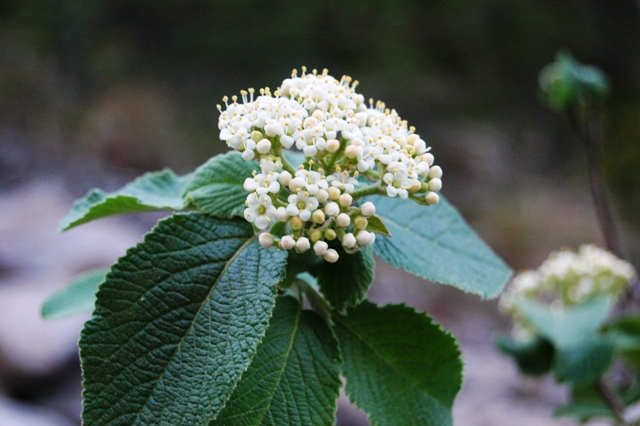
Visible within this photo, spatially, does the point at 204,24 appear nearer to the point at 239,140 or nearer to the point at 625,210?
the point at 625,210

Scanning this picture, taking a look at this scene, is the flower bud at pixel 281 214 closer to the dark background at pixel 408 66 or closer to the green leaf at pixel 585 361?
the green leaf at pixel 585 361

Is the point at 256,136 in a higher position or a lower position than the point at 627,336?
lower

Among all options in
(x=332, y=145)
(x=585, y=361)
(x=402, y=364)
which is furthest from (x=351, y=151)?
(x=585, y=361)

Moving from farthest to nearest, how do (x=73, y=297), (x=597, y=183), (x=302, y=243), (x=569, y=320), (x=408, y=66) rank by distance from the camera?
(x=408, y=66) < (x=597, y=183) < (x=569, y=320) < (x=73, y=297) < (x=302, y=243)

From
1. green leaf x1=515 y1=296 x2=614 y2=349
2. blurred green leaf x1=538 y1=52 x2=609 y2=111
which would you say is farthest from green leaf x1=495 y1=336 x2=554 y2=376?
blurred green leaf x1=538 y1=52 x2=609 y2=111

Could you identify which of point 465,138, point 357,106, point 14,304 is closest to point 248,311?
point 357,106

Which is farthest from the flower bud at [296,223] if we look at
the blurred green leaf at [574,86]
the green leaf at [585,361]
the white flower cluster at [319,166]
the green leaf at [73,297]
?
the blurred green leaf at [574,86]

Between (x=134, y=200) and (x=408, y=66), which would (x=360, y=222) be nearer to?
(x=134, y=200)
